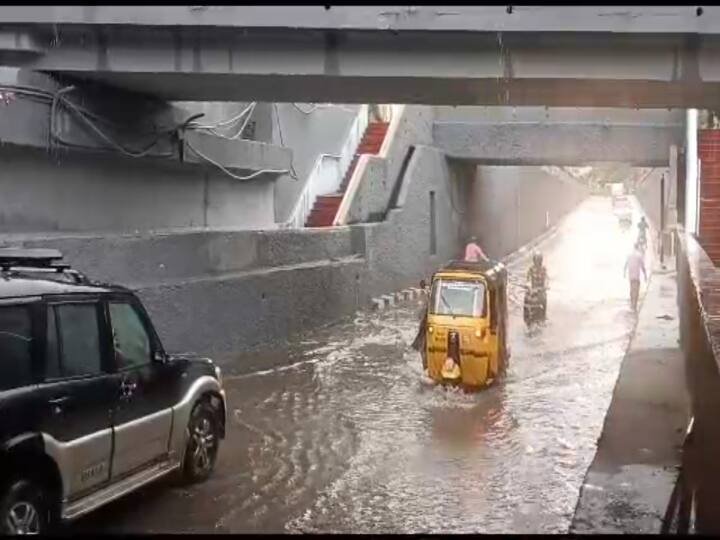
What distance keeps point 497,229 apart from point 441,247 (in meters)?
9.37

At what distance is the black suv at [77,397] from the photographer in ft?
18.8

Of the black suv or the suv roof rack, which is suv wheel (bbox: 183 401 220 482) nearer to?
the black suv

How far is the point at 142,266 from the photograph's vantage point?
13508 mm

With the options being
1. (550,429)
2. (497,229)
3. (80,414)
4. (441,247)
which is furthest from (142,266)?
(497,229)

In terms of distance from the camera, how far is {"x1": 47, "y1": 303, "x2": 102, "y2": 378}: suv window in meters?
6.27

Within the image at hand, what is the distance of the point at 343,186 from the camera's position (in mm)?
25125

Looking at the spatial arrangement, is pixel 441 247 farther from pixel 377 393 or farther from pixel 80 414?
pixel 80 414

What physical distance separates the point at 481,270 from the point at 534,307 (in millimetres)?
7366

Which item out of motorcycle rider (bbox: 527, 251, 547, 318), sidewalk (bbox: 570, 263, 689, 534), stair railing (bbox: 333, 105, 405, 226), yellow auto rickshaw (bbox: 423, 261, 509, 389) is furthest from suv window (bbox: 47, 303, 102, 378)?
stair railing (bbox: 333, 105, 405, 226)

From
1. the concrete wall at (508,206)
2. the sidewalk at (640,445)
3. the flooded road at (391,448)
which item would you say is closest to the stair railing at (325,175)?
the flooded road at (391,448)

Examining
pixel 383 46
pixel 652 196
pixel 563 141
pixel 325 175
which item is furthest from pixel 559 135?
pixel 652 196

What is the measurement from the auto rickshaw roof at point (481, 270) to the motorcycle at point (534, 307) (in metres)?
6.26

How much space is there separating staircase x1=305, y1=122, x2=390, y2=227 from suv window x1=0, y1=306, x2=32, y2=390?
1727 centimetres

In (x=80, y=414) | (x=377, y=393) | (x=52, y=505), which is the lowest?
(x=377, y=393)
